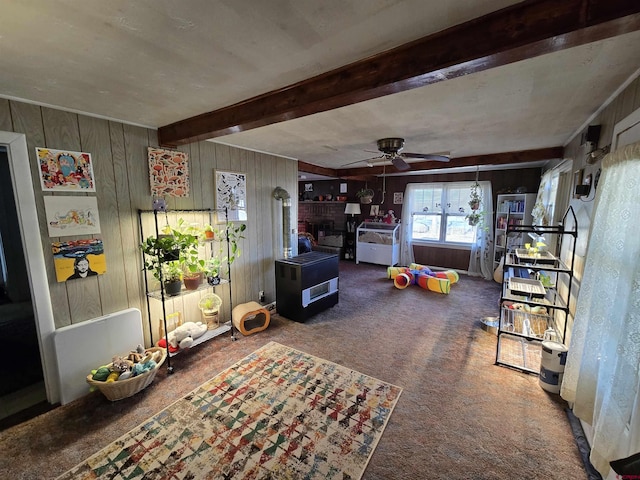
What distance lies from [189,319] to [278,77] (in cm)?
255

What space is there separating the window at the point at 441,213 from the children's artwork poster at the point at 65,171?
5624mm

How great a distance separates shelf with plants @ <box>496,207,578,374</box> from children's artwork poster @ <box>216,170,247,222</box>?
9.24ft

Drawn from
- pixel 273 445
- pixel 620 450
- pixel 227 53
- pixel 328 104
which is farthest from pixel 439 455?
pixel 227 53

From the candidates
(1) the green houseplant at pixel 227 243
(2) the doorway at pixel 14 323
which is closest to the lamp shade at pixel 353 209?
(1) the green houseplant at pixel 227 243

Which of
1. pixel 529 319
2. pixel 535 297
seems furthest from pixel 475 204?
pixel 535 297

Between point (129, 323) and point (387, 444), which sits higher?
point (129, 323)

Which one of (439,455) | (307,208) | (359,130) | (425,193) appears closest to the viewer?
(439,455)

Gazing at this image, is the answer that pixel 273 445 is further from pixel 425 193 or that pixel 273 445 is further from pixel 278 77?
pixel 425 193

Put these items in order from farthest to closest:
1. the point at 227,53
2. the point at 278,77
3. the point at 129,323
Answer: the point at 129,323 < the point at 278,77 < the point at 227,53

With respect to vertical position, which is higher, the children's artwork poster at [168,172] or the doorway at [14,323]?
the children's artwork poster at [168,172]

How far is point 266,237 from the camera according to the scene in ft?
12.4

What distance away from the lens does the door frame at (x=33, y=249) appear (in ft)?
5.87

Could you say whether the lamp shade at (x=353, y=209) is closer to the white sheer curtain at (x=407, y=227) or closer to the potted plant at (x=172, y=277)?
the white sheer curtain at (x=407, y=227)

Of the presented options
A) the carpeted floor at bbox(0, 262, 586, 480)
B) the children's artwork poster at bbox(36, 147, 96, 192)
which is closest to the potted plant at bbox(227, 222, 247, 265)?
the carpeted floor at bbox(0, 262, 586, 480)
